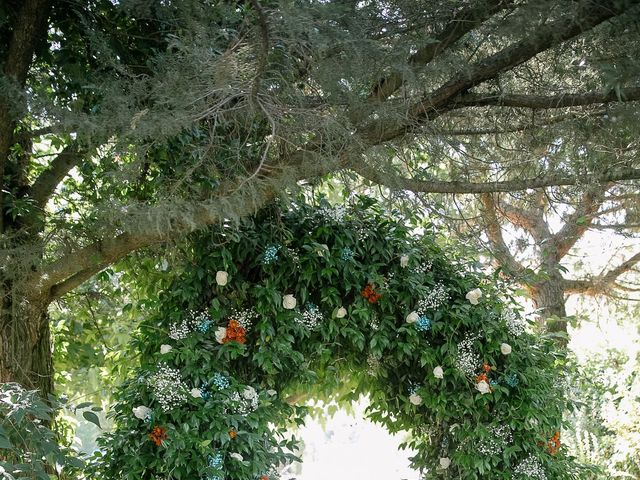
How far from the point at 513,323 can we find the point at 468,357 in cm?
28

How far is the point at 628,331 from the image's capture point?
21.3 ft

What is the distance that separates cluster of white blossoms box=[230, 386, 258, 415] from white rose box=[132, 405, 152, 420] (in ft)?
1.02

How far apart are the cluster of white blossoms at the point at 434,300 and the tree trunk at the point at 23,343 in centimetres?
157

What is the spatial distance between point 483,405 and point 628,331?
13.0 ft

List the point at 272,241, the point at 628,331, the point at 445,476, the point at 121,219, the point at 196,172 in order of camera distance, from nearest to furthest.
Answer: the point at 121,219 → the point at 196,172 → the point at 272,241 → the point at 445,476 → the point at 628,331

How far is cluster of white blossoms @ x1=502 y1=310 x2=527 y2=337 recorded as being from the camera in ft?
10.4

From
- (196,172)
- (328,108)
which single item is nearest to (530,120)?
(328,108)

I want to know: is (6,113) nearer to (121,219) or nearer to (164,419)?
(121,219)

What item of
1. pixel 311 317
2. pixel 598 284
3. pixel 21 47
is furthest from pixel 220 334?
pixel 598 284

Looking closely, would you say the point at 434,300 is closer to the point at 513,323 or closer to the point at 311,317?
the point at 513,323

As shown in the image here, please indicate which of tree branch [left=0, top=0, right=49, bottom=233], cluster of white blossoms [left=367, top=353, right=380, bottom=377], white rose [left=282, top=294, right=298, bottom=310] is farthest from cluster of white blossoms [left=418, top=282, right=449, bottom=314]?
tree branch [left=0, top=0, right=49, bottom=233]

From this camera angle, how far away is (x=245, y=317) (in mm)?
2951

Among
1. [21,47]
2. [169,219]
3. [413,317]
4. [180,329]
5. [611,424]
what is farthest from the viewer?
[611,424]

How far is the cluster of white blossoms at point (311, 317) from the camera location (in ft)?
9.80
